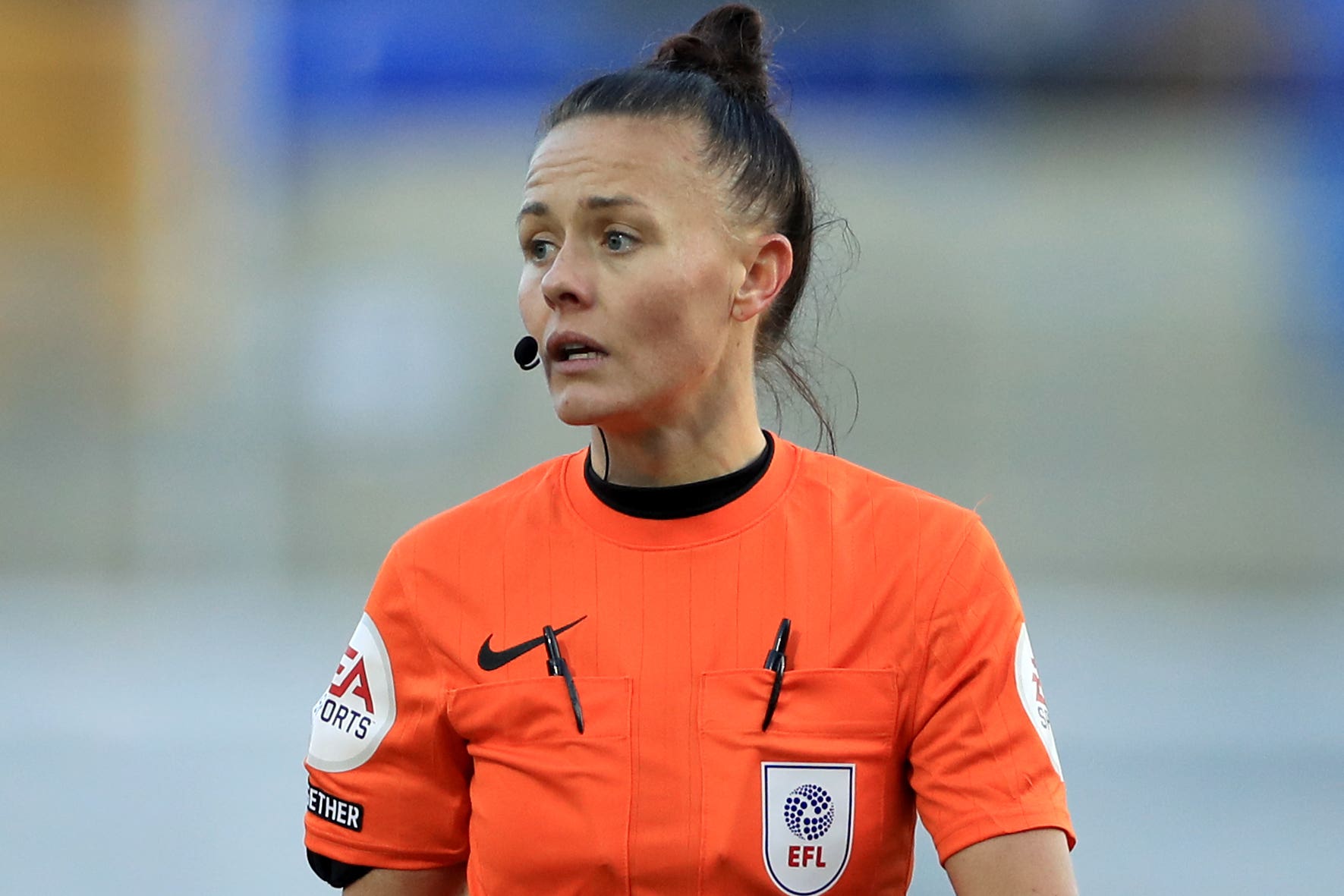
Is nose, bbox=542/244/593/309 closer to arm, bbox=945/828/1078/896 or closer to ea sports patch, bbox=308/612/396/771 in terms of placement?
ea sports patch, bbox=308/612/396/771

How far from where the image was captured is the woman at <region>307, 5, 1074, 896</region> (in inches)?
50.9

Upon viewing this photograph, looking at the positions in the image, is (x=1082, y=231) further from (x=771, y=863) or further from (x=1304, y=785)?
(x=771, y=863)

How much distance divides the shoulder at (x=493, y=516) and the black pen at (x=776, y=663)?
0.86 ft

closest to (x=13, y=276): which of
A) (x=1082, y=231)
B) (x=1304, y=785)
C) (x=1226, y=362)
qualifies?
(x=1082, y=231)

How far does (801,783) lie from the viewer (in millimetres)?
1295

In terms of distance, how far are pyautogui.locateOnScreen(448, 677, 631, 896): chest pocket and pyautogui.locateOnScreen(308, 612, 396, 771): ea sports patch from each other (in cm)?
8

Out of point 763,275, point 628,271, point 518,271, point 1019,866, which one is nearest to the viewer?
point 1019,866

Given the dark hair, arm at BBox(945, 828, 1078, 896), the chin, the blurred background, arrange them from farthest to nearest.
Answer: the blurred background → the dark hair → the chin → arm at BBox(945, 828, 1078, 896)

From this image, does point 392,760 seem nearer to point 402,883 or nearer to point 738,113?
point 402,883

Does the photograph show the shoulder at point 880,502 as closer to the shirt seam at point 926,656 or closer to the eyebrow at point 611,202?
the shirt seam at point 926,656

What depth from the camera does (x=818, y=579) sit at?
1388 mm

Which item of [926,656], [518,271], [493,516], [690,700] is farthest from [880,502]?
[518,271]

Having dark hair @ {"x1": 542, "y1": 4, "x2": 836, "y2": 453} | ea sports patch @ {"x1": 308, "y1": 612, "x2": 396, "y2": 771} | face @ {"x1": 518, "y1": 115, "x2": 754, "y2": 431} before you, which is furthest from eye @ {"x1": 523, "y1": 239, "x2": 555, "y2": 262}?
ea sports patch @ {"x1": 308, "y1": 612, "x2": 396, "y2": 771}

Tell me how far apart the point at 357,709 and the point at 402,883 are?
0.17m
